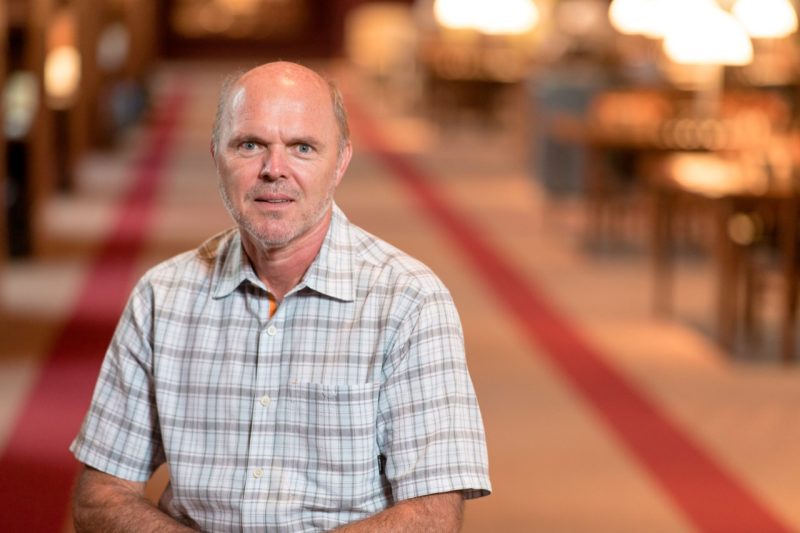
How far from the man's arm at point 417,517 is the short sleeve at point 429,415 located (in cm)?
2

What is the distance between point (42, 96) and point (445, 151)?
27.1 feet

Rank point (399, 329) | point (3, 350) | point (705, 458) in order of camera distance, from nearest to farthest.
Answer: point (399, 329), point (705, 458), point (3, 350)

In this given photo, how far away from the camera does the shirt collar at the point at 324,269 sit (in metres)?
2.31

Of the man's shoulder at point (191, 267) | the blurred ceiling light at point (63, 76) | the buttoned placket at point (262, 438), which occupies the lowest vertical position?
the blurred ceiling light at point (63, 76)

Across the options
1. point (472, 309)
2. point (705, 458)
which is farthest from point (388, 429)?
point (472, 309)

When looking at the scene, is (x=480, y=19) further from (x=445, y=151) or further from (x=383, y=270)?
(x=383, y=270)

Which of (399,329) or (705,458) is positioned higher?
(399,329)

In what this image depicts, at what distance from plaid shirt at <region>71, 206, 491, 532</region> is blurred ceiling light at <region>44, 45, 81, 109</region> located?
10.4 meters

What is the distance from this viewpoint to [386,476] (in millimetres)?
2312

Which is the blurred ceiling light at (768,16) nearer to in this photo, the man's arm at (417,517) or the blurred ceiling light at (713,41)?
the blurred ceiling light at (713,41)

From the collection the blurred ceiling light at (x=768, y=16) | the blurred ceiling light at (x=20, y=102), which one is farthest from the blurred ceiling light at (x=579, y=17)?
the blurred ceiling light at (x=20, y=102)

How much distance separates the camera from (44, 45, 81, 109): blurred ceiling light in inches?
506

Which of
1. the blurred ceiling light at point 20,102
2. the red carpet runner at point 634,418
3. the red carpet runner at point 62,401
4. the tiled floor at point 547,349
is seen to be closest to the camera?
the red carpet runner at point 62,401

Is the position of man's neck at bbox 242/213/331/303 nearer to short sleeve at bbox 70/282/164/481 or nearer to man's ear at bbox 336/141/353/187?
man's ear at bbox 336/141/353/187
